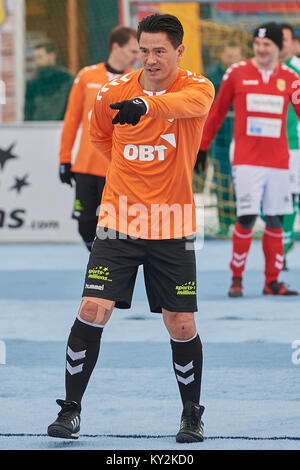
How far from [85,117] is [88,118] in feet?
0.43

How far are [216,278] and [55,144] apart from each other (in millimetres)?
3418

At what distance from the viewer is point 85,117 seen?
859 centimetres

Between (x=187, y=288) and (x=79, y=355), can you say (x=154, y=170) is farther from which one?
(x=79, y=355)

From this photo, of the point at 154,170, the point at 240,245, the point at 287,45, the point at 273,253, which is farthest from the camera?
the point at 287,45

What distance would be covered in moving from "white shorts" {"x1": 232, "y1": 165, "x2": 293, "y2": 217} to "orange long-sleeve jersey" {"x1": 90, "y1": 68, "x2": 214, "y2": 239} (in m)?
4.11

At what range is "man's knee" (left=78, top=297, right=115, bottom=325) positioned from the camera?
14.9ft

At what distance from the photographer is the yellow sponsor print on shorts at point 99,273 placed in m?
4.60

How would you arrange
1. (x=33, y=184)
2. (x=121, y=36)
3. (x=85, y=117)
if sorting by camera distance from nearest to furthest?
(x=121, y=36), (x=85, y=117), (x=33, y=184)

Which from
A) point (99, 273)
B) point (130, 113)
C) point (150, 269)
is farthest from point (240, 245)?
point (130, 113)

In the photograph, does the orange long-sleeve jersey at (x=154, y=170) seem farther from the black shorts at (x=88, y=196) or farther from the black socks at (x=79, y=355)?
the black shorts at (x=88, y=196)

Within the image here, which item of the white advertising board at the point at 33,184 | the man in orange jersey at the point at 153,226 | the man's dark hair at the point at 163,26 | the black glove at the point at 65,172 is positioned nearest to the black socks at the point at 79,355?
the man in orange jersey at the point at 153,226

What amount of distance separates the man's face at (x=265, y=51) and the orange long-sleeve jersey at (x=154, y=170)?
13.4 ft
